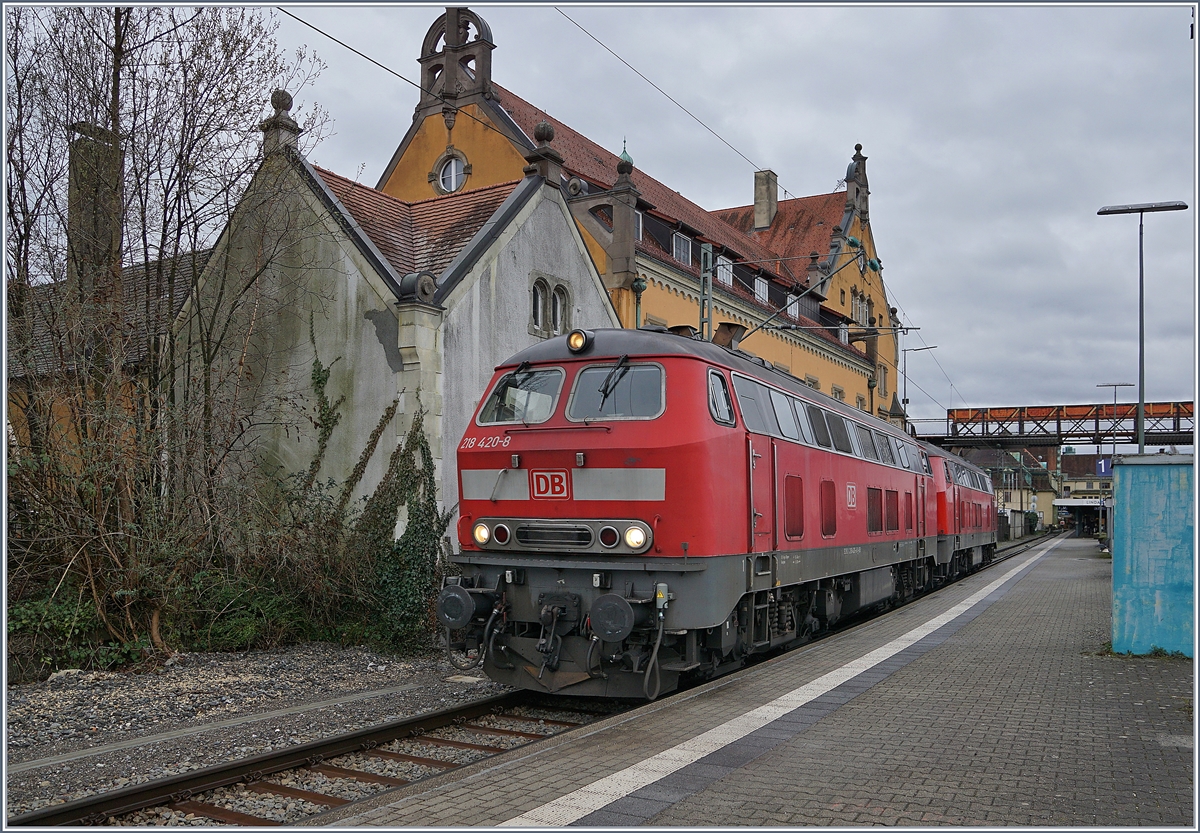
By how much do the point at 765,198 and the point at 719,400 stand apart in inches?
1596

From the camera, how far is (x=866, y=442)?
15539 mm

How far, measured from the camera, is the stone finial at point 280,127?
14.5 meters

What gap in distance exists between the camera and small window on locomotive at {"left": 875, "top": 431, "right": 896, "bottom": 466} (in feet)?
54.1

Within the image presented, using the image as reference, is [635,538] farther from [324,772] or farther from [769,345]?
[769,345]

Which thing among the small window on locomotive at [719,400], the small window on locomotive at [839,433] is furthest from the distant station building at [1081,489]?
the small window on locomotive at [719,400]

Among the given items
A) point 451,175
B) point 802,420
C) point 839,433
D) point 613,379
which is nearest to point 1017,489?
point 451,175

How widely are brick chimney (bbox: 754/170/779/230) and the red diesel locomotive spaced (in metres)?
37.9

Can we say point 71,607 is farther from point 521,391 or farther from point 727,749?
point 727,749

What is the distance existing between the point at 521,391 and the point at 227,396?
6.30m

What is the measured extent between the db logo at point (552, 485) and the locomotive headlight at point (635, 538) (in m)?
0.76

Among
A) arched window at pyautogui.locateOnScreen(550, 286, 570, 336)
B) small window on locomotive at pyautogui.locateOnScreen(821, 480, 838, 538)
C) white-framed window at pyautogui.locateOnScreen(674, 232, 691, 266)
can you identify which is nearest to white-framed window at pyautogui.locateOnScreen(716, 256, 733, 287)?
white-framed window at pyautogui.locateOnScreen(674, 232, 691, 266)

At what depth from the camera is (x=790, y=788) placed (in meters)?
5.97

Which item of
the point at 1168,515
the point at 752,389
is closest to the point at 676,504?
the point at 752,389

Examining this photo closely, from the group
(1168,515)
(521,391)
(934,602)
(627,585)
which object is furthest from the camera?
(934,602)
